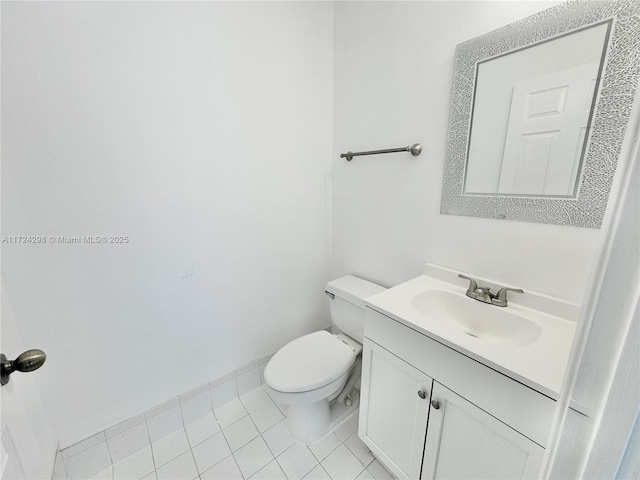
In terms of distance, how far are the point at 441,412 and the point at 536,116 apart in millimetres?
1056

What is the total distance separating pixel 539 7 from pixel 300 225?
1329 mm

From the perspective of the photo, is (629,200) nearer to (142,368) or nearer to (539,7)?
(539,7)

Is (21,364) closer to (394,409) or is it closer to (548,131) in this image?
(394,409)

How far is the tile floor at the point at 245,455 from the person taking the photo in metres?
1.21

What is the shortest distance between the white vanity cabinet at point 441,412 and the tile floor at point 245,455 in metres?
0.22

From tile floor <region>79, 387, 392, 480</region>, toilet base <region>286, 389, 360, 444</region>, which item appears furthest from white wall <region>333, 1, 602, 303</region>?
tile floor <region>79, 387, 392, 480</region>

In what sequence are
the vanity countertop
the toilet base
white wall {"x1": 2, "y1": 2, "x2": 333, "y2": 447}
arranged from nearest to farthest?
the vanity countertop, white wall {"x1": 2, "y1": 2, "x2": 333, "y2": 447}, the toilet base

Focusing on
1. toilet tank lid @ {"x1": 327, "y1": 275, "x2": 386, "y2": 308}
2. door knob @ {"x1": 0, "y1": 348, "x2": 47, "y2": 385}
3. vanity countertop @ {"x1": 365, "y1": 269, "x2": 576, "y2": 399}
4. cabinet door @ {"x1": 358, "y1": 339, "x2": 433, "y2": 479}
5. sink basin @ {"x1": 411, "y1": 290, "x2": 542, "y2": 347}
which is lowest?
cabinet door @ {"x1": 358, "y1": 339, "x2": 433, "y2": 479}

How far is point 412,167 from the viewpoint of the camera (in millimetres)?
1270

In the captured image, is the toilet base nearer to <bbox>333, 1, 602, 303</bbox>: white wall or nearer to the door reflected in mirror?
<bbox>333, 1, 602, 303</bbox>: white wall

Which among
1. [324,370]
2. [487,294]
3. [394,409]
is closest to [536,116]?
[487,294]

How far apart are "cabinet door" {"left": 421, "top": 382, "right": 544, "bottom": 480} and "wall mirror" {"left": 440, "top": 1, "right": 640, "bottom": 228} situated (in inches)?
26.9

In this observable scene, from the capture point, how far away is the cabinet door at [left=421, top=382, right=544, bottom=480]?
0.71 m

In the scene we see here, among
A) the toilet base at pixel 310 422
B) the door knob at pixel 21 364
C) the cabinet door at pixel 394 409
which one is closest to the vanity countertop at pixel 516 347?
the cabinet door at pixel 394 409
